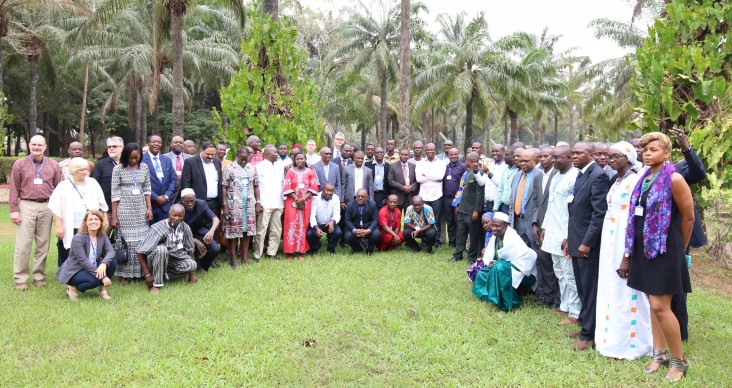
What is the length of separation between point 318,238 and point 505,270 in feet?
12.8

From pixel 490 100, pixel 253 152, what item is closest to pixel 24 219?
pixel 253 152

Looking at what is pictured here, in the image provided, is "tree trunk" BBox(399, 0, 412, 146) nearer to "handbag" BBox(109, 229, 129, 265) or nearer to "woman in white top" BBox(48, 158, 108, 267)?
"handbag" BBox(109, 229, 129, 265)

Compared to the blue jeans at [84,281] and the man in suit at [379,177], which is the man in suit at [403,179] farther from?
the blue jeans at [84,281]

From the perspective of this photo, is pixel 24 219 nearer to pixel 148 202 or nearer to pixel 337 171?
pixel 148 202

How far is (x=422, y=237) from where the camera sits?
359 inches

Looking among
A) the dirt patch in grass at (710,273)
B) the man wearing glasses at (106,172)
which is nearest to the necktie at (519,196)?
the dirt patch in grass at (710,273)

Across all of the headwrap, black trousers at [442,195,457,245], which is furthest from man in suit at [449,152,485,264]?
the headwrap

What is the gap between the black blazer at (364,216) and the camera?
895 centimetres

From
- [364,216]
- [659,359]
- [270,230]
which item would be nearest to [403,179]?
[364,216]

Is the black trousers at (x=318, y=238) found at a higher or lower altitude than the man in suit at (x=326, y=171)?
lower

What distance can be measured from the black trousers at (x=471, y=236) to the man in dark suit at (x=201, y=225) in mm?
3969

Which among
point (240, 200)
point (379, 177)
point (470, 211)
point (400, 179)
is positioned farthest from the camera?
point (379, 177)

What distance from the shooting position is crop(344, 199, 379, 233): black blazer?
29.4ft

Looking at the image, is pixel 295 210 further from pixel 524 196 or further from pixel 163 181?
pixel 524 196
